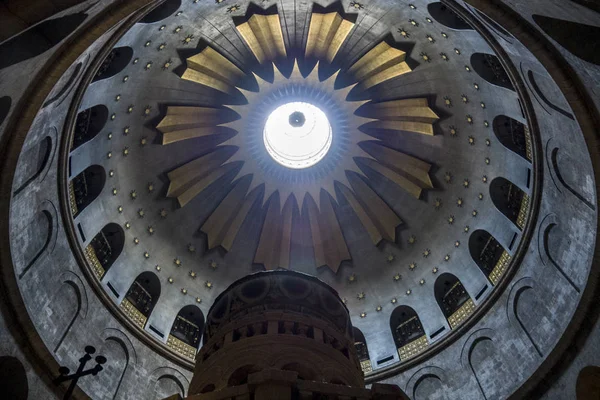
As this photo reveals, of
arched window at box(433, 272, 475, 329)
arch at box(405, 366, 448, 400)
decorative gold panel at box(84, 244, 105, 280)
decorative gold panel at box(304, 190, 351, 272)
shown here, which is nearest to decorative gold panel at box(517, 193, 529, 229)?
arched window at box(433, 272, 475, 329)

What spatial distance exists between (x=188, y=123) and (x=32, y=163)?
29.4 feet

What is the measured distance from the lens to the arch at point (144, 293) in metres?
20.8

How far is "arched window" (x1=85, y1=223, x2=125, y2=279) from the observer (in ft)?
63.0

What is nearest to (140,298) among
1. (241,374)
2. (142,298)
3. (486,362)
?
(142,298)

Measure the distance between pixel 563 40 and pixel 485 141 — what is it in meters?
10.0

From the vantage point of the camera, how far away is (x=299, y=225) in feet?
86.9

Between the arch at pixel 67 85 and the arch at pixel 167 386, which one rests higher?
the arch at pixel 67 85

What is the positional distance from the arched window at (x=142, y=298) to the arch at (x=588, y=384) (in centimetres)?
1504

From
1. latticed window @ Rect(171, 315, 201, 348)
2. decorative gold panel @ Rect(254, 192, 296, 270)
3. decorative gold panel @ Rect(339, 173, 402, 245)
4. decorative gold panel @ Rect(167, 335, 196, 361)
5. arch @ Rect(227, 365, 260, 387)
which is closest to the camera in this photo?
arch @ Rect(227, 365, 260, 387)

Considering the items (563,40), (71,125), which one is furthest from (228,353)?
(563,40)

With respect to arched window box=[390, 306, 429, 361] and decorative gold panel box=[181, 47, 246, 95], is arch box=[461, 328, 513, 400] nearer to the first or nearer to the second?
arched window box=[390, 306, 429, 361]

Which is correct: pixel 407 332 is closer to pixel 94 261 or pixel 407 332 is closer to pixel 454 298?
pixel 454 298

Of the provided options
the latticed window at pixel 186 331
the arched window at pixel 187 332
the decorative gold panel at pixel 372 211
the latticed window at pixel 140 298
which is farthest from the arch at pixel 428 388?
the latticed window at pixel 140 298

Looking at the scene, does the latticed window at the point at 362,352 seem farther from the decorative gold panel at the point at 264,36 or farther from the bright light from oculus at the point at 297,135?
the decorative gold panel at the point at 264,36
